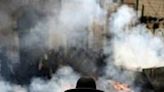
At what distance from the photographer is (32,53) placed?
11.6 metres

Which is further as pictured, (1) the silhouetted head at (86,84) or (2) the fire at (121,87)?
(2) the fire at (121,87)

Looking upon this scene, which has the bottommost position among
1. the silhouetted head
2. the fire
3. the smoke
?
the fire

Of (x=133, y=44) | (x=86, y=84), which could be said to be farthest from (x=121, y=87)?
(x=86, y=84)

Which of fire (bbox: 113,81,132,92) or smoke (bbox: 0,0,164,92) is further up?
smoke (bbox: 0,0,164,92)

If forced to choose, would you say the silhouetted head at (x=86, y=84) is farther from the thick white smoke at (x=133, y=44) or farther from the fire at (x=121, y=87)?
the fire at (x=121, y=87)

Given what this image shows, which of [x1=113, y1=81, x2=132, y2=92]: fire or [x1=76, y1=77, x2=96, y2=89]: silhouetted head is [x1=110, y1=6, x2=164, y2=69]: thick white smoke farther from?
[x1=76, y1=77, x2=96, y2=89]: silhouetted head

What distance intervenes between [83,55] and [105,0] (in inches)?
80.3

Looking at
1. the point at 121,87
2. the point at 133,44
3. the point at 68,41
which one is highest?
the point at 133,44

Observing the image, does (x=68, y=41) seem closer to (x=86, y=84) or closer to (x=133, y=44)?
(x=133, y=44)

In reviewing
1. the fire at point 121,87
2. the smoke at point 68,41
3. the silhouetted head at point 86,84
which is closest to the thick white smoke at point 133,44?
the smoke at point 68,41

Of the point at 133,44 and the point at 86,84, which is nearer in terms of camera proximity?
the point at 86,84

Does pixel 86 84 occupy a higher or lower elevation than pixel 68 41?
higher

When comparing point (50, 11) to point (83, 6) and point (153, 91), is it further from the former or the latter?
point (153, 91)

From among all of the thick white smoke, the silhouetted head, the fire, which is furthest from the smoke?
the silhouetted head
